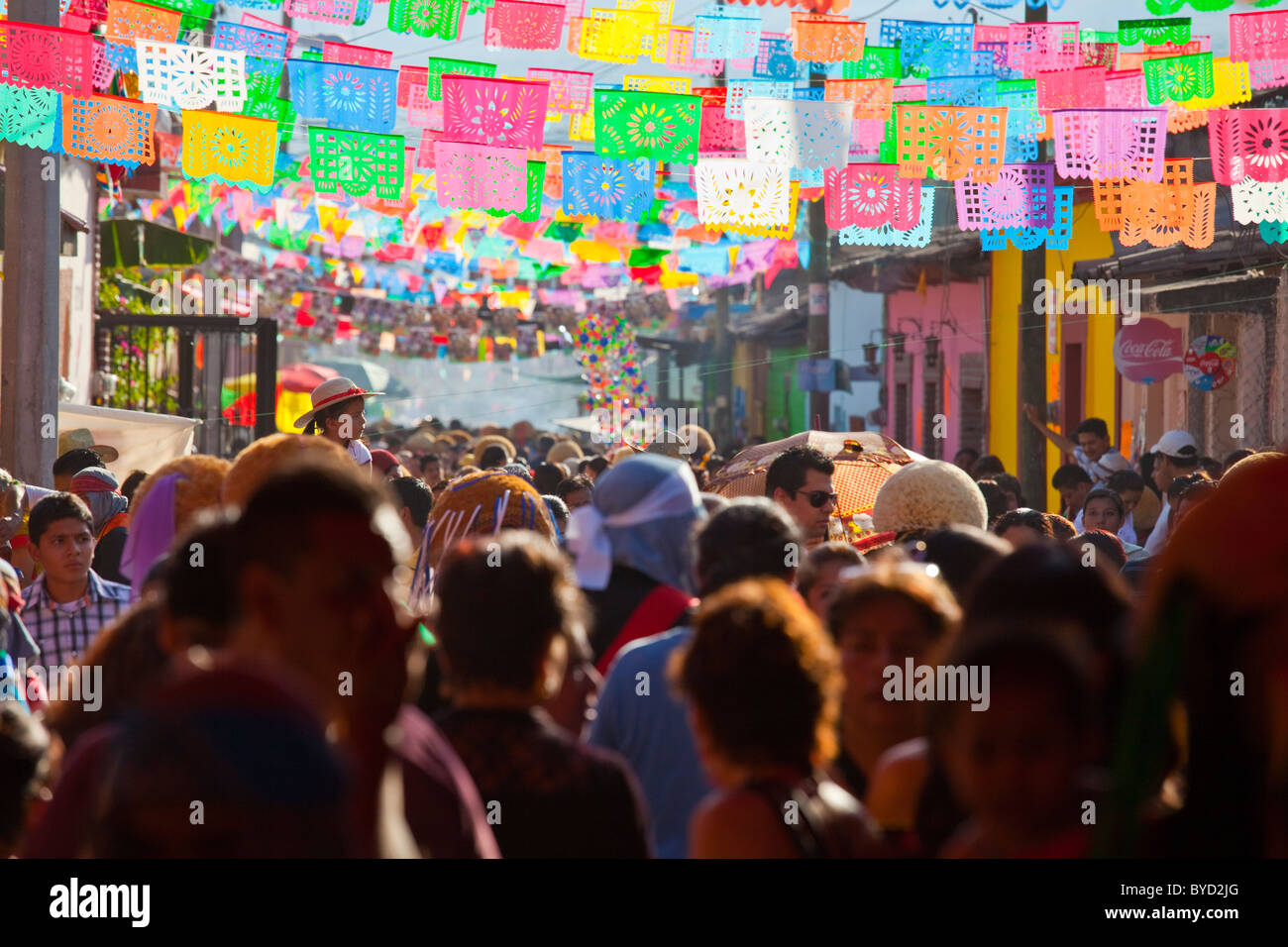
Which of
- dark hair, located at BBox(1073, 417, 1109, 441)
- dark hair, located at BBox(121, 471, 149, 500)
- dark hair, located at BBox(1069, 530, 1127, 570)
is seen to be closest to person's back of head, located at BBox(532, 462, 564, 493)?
dark hair, located at BBox(121, 471, 149, 500)

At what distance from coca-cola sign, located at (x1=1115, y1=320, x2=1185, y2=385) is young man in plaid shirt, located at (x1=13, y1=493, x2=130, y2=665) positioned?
12363mm

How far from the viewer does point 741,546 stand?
404 centimetres

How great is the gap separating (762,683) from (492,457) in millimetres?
10281

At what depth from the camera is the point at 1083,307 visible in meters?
19.0

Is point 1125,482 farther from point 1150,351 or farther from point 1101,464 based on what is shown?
point 1150,351

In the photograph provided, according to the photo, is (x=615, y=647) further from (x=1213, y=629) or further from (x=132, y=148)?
(x=132, y=148)

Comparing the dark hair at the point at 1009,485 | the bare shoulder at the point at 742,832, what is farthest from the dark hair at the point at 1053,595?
the dark hair at the point at 1009,485

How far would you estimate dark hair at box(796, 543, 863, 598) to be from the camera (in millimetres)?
4359

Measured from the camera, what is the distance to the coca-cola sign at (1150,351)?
51.3 ft

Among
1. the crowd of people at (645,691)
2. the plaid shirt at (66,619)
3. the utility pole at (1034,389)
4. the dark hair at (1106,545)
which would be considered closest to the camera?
the crowd of people at (645,691)

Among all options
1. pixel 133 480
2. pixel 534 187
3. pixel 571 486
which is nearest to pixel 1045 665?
pixel 133 480

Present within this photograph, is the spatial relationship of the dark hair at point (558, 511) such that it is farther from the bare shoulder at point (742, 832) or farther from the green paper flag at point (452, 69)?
the bare shoulder at point (742, 832)

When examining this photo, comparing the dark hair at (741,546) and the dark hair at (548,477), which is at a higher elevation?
the dark hair at (741,546)

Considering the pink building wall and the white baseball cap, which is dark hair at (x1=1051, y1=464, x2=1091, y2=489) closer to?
the white baseball cap
